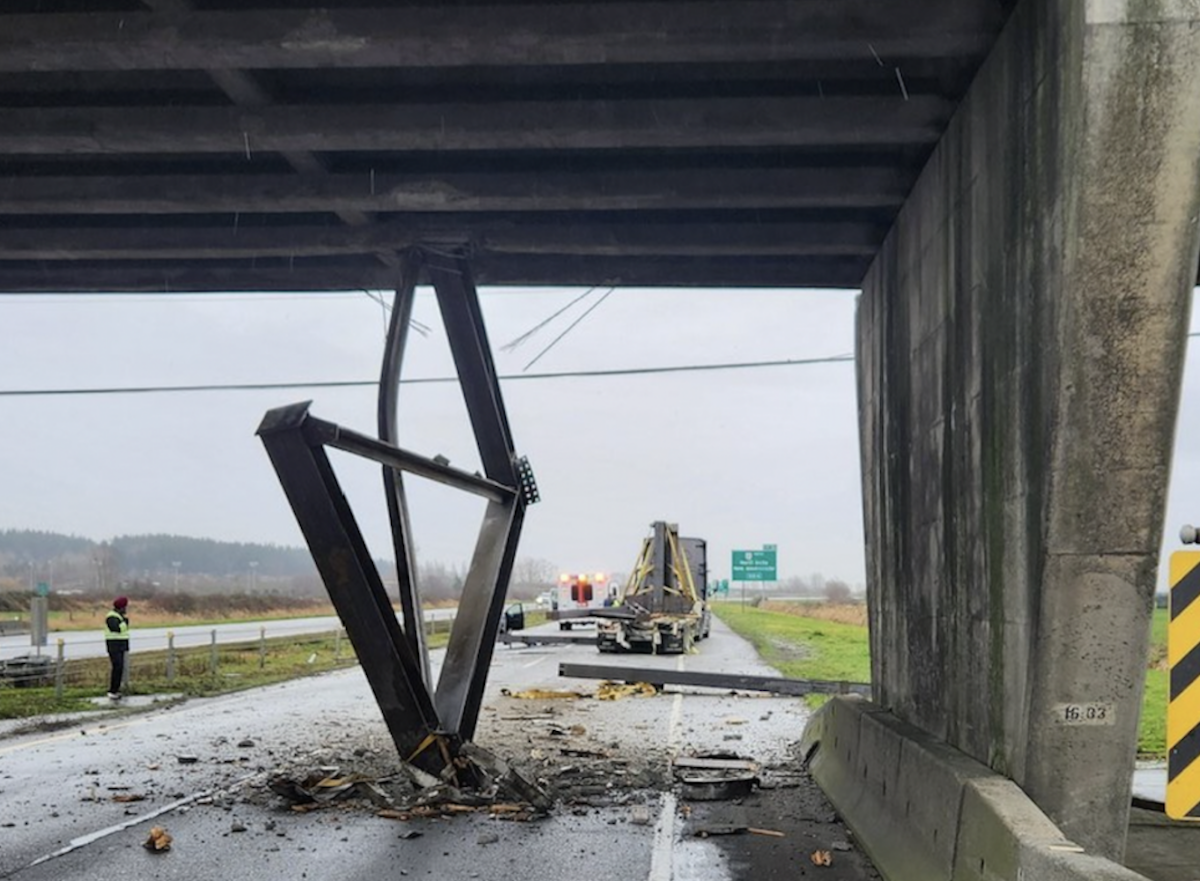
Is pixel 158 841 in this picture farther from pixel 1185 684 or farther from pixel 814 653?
pixel 814 653

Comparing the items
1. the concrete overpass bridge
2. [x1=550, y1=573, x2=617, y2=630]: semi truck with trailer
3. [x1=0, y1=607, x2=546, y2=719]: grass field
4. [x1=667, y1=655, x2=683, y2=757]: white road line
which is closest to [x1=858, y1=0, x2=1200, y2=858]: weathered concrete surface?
the concrete overpass bridge

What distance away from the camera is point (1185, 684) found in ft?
15.5

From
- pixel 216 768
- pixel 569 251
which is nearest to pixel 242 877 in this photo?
pixel 216 768

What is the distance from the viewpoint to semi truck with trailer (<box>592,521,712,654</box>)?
33.9 metres

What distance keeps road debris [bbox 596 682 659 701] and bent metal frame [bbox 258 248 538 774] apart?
30.5ft

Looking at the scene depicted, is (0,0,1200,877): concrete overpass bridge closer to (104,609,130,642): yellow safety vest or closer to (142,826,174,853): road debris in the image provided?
(142,826,174,853): road debris

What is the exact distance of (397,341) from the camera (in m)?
12.1

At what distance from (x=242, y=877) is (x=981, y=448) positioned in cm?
554

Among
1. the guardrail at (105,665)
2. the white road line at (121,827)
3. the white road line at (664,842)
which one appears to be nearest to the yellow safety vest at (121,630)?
the guardrail at (105,665)

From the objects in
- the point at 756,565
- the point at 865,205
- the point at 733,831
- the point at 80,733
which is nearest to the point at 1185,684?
the point at 733,831

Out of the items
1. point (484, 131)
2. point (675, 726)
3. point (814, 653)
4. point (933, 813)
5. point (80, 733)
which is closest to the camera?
point (933, 813)

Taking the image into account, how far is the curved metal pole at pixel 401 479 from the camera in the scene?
11.9 meters

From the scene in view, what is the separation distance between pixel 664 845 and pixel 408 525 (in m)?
4.89

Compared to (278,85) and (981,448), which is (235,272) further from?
(981,448)
